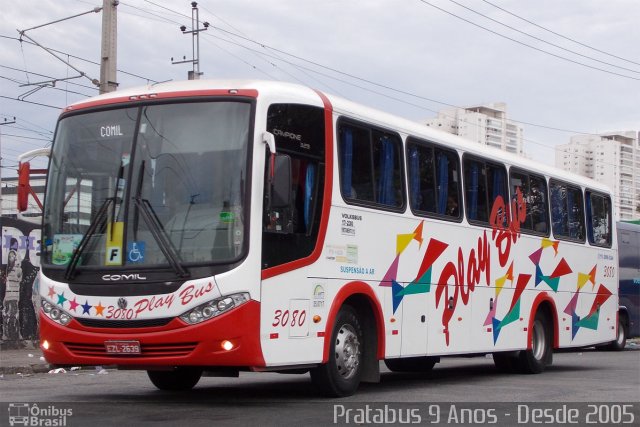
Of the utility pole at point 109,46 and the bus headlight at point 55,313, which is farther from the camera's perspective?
the utility pole at point 109,46

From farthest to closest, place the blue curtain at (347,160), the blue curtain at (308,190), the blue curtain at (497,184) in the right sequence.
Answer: the blue curtain at (497,184) → the blue curtain at (347,160) → the blue curtain at (308,190)

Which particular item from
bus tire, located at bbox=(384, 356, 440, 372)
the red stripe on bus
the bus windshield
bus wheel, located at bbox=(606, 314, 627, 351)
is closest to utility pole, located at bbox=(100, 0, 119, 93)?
bus tire, located at bbox=(384, 356, 440, 372)

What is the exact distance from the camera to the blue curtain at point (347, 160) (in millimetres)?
11492

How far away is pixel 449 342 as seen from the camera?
45.3ft

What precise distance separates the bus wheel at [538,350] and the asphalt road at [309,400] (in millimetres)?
458

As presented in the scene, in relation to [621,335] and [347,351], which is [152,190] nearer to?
[347,351]

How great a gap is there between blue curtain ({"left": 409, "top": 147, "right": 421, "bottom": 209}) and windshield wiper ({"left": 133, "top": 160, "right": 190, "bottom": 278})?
4.02m

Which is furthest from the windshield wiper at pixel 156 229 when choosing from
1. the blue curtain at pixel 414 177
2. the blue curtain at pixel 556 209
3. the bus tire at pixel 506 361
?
the blue curtain at pixel 556 209

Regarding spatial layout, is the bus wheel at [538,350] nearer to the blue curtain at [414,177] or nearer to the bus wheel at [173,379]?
the blue curtain at [414,177]

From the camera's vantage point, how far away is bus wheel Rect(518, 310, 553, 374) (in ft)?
54.0

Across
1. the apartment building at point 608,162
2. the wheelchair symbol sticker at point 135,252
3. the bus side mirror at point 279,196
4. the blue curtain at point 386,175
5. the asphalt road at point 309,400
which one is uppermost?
the apartment building at point 608,162

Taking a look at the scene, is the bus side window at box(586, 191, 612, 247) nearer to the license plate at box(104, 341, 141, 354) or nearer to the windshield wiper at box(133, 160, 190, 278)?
the windshield wiper at box(133, 160, 190, 278)

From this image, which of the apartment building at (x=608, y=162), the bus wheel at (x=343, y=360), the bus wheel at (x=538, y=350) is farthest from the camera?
the apartment building at (x=608, y=162)

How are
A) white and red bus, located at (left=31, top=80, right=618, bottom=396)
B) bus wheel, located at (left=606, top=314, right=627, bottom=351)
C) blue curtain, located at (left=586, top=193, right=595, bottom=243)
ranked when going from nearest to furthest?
white and red bus, located at (left=31, top=80, right=618, bottom=396), blue curtain, located at (left=586, top=193, right=595, bottom=243), bus wheel, located at (left=606, top=314, right=627, bottom=351)
